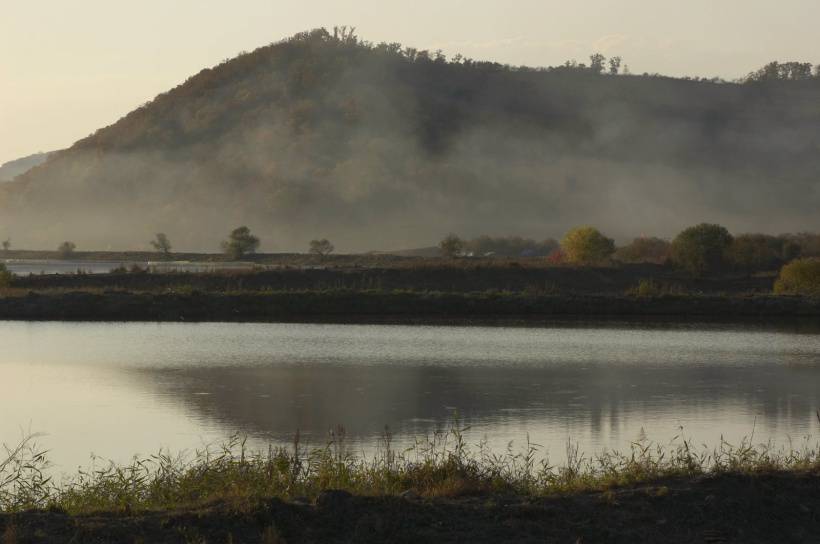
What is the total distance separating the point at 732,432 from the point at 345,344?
14.8 m

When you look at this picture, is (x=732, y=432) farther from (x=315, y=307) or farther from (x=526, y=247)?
(x=526, y=247)

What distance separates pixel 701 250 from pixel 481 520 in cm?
5359

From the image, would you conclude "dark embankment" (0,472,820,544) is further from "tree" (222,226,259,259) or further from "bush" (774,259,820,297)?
"tree" (222,226,259,259)

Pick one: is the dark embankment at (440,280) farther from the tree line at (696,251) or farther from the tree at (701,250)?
the tree line at (696,251)

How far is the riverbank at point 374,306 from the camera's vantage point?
1565 inches

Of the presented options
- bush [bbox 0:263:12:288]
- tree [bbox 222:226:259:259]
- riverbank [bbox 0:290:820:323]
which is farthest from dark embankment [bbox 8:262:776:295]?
tree [bbox 222:226:259:259]

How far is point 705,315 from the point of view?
43250 millimetres

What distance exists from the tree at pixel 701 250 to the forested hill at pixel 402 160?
270 ft

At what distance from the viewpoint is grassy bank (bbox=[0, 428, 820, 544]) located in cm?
959

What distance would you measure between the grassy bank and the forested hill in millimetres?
131481

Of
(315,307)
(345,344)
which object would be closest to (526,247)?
(315,307)

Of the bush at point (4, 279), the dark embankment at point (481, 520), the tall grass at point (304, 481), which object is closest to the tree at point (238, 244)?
the bush at point (4, 279)

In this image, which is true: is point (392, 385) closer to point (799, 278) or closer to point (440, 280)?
point (440, 280)

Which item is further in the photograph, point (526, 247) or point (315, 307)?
point (526, 247)
